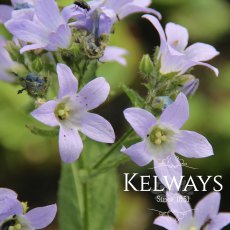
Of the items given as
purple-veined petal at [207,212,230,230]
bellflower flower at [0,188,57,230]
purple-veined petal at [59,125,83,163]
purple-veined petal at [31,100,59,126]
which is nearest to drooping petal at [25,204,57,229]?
bellflower flower at [0,188,57,230]

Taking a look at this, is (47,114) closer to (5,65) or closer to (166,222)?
(166,222)

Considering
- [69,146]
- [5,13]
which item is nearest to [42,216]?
[69,146]

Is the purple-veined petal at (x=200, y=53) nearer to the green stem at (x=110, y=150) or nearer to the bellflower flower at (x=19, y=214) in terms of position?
the green stem at (x=110, y=150)

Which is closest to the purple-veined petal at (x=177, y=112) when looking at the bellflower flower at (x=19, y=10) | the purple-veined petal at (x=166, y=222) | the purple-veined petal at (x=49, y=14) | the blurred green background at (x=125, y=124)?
the purple-veined petal at (x=166, y=222)

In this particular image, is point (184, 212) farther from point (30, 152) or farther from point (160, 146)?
point (30, 152)

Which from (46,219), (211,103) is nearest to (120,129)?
(211,103)

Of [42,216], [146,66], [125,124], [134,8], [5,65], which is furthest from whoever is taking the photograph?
[125,124]
